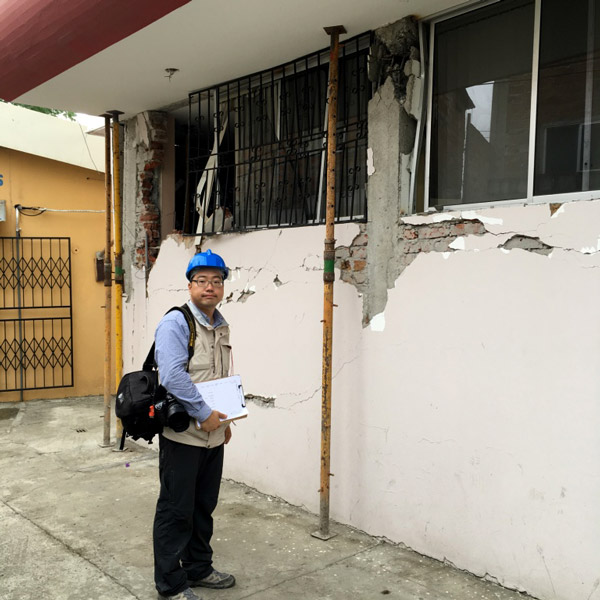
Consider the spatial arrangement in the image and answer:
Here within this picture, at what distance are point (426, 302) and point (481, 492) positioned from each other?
108 centimetres

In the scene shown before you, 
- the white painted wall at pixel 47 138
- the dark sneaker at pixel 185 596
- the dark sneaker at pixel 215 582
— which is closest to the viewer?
the dark sneaker at pixel 185 596

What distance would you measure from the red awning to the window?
1667 millimetres

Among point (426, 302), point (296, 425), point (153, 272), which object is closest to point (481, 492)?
point (426, 302)

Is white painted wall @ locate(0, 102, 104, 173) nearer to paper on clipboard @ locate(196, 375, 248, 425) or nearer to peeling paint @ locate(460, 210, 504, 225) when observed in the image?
paper on clipboard @ locate(196, 375, 248, 425)

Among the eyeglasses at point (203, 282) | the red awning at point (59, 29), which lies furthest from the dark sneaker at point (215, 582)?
the red awning at point (59, 29)

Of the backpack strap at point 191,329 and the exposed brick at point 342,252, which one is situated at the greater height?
the exposed brick at point 342,252

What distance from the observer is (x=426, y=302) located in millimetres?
3592

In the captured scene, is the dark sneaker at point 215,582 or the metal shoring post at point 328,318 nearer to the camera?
the dark sneaker at point 215,582

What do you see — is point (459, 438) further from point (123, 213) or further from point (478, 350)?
point (123, 213)

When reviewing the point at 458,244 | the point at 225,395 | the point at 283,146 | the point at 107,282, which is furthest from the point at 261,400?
the point at 107,282

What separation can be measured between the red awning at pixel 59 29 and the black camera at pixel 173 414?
225 centimetres

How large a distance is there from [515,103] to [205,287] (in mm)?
1974

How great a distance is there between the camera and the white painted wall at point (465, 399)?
9.69ft

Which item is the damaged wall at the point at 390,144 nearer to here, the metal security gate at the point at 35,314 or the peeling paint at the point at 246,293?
the peeling paint at the point at 246,293
